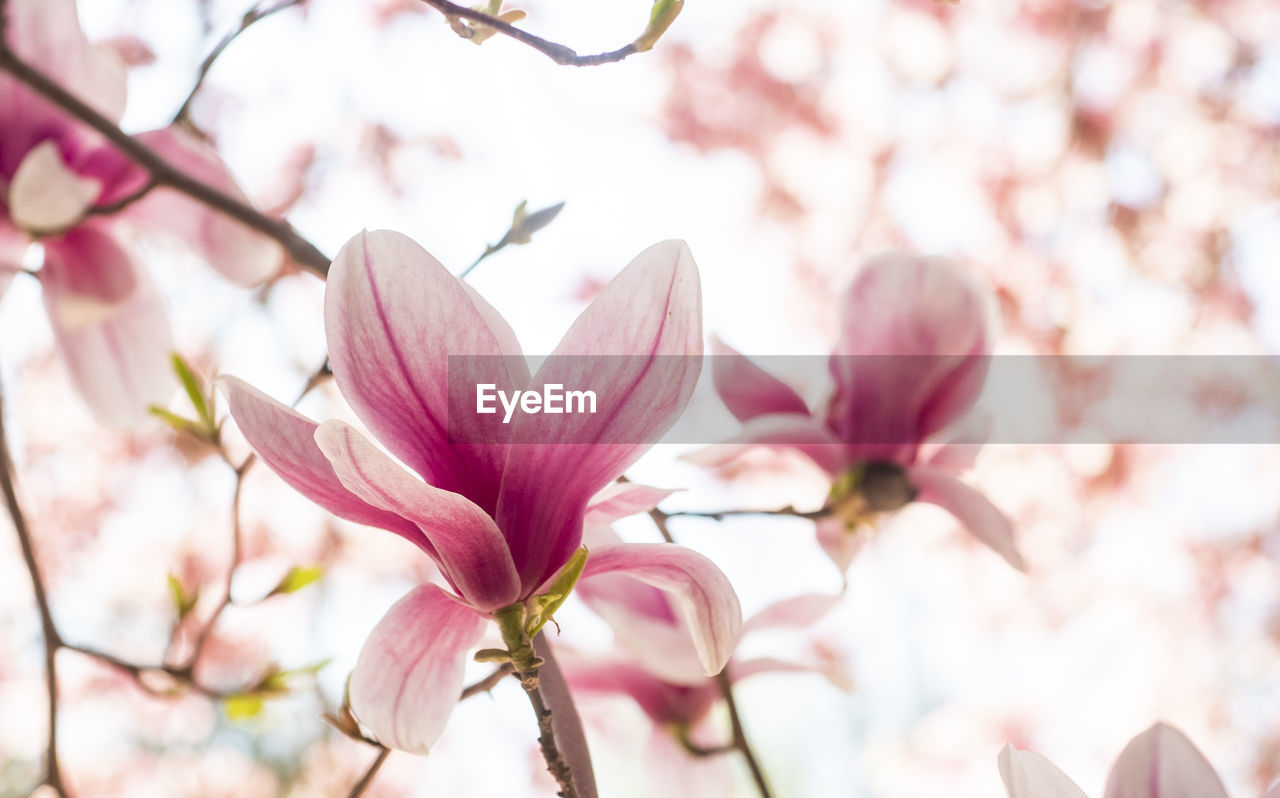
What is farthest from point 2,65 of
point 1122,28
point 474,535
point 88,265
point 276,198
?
point 1122,28

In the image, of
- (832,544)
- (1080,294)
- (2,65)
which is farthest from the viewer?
(1080,294)

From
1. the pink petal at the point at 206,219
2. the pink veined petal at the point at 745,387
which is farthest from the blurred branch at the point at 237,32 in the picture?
the pink veined petal at the point at 745,387

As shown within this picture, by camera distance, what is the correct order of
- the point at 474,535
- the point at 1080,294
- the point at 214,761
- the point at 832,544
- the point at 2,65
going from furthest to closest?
the point at 214,761 → the point at 1080,294 → the point at 832,544 → the point at 2,65 → the point at 474,535

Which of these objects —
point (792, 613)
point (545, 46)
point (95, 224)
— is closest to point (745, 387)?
point (792, 613)

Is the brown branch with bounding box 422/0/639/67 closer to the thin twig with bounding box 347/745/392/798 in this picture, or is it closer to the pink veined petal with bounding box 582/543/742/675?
the pink veined petal with bounding box 582/543/742/675

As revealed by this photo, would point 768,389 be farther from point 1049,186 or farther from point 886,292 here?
point 1049,186

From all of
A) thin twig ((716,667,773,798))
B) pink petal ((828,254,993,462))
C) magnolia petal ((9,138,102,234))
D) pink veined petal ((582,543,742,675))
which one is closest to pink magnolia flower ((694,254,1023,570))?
pink petal ((828,254,993,462))
